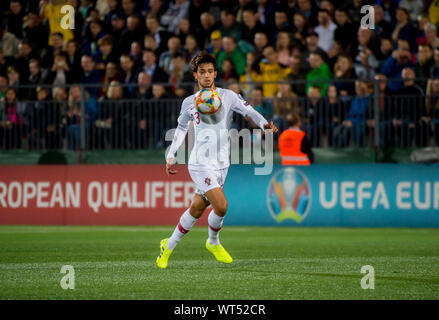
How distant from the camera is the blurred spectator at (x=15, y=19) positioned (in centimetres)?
2147

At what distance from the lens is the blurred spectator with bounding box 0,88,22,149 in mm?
18016

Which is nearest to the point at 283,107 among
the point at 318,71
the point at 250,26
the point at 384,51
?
the point at 318,71

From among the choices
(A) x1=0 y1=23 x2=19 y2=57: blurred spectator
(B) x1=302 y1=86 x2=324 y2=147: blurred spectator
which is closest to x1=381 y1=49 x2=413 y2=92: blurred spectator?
(B) x1=302 y1=86 x2=324 y2=147: blurred spectator

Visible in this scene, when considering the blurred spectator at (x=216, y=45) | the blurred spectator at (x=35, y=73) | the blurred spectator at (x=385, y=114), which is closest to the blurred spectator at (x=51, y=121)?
the blurred spectator at (x=35, y=73)

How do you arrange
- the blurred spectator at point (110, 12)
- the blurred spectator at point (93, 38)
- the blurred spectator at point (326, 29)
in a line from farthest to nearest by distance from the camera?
the blurred spectator at point (110, 12)
the blurred spectator at point (93, 38)
the blurred spectator at point (326, 29)

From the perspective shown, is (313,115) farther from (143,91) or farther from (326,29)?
(143,91)

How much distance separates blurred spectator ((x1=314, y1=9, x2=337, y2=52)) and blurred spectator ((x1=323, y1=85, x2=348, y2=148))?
1.64m

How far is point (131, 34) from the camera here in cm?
1983

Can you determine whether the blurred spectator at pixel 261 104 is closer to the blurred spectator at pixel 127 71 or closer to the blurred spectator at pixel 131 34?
the blurred spectator at pixel 127 71

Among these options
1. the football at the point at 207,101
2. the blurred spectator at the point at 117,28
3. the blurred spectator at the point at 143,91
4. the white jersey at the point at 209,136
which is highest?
the blurred spectator at the point at 117,28

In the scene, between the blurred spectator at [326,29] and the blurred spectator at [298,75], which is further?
the blurred spectator at [326,29]

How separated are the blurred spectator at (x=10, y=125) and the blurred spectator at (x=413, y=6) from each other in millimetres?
8126

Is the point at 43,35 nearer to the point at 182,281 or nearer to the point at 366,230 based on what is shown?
the point at 366,230

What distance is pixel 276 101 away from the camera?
55.9ft
